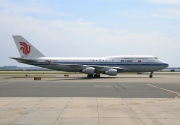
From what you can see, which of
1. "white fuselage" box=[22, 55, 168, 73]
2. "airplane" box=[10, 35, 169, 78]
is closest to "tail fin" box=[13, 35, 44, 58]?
"airplane" box=[10, 35, 169, 78]

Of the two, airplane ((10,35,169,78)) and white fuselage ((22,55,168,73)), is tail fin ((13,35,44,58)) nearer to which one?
airplane ((10,35,169,78))

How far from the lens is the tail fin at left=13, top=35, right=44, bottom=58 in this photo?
1917 inches

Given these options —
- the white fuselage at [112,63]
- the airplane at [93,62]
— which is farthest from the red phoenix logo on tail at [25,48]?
the white fuselage at [112,63]

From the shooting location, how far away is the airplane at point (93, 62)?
154 feet

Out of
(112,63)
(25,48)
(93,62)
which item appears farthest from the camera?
(25,48)

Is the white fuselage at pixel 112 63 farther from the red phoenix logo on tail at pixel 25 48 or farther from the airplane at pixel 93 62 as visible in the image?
the red phoenix logo on tail at pixel 25 48

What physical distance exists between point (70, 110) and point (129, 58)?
3752cm

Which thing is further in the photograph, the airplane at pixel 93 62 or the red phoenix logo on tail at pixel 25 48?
the red phoenix logo on tail at pixel 25 48

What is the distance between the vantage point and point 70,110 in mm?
10617

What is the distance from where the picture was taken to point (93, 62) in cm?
4778

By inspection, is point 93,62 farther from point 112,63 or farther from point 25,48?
point 25,48

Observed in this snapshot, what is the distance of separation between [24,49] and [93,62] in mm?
12702

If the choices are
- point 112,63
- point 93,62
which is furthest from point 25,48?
point 112,63

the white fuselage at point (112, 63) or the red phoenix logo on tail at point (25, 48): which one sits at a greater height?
the red phoenix logo on tail at point (25, 48)
